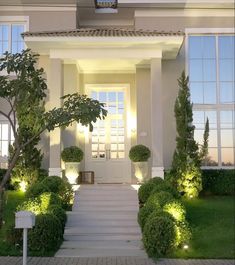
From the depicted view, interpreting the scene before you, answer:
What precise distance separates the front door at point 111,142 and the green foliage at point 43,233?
7.35m

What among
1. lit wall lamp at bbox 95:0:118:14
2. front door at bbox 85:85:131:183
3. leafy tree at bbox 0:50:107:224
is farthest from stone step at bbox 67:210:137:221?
lit wall lamp at bbox 95:0:118:14

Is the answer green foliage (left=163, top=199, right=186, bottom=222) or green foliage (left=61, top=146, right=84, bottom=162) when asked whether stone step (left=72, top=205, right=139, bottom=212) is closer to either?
green foliage (left=163, top=199, right=186, bottom=222)

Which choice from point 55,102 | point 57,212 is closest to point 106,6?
point 55,102

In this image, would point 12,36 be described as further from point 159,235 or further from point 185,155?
point 159,235

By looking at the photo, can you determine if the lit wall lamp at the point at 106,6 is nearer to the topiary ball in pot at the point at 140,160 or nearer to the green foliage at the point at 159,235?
the topiary ball in pot at the point at 140,160

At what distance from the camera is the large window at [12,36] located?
17.3 meters

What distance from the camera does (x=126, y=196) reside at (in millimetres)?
13742

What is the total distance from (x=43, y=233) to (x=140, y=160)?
A: 6236 mm

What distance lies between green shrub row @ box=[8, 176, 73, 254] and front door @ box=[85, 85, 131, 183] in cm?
491

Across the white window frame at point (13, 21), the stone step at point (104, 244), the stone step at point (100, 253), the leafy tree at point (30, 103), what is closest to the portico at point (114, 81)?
the white window frame at point (13, 21)

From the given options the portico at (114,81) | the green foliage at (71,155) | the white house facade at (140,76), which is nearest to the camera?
the portico at (114,81)

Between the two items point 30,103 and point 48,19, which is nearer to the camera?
point 30,103

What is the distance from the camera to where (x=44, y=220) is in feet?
32.2

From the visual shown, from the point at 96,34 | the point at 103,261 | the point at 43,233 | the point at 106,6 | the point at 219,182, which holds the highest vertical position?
the point at 106,6
